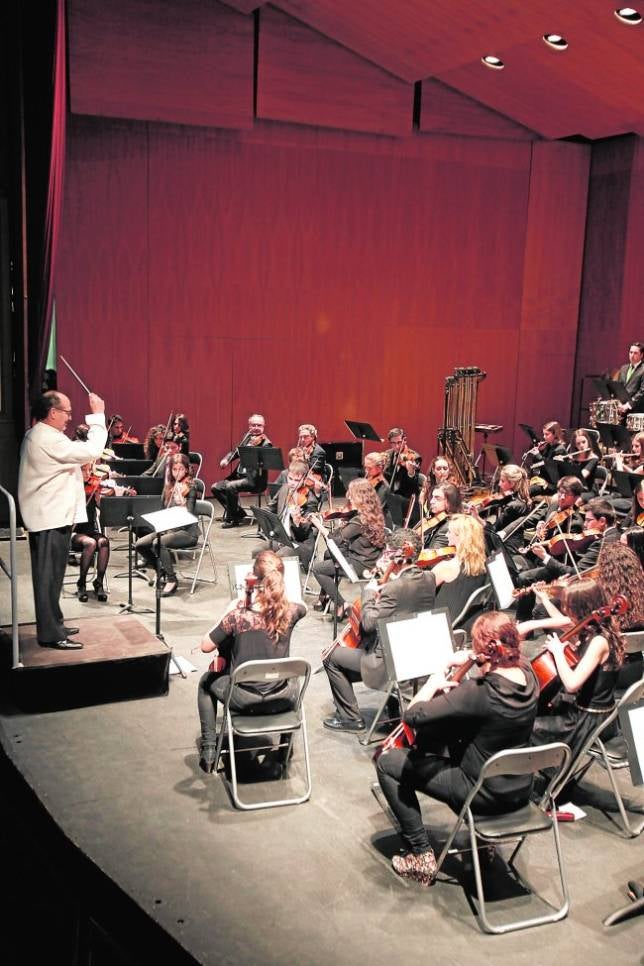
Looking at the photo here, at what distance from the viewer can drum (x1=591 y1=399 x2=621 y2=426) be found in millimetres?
11859

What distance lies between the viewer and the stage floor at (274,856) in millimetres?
3602

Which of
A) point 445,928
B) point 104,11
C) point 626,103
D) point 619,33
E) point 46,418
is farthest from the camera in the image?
point 626,103

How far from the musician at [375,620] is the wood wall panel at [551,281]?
32.3ft

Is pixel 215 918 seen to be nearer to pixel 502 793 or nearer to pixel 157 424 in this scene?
pixel 502 793

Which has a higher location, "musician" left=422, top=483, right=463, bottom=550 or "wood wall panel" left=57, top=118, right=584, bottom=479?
"wood wall panel" left=57, top=118, right=584, bottom=479

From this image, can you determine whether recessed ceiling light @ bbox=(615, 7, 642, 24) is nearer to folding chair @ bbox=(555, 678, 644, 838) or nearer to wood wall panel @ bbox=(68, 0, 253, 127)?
wood wall panel @ bbox=(68, 0, 253, 127)

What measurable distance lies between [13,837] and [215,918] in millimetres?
1498

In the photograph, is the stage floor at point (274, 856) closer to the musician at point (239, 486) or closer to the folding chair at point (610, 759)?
the folding chair at point (610, 759)

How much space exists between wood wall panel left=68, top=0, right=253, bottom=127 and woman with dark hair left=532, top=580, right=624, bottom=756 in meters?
9.55

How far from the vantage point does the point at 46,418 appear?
5453mm

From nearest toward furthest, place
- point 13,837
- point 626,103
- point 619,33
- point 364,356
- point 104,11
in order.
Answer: point 13,837 → point 619,33 → point 104,11 → point 626,103 → point 364,356

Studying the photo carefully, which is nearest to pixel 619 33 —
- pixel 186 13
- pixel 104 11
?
pixel 186 13

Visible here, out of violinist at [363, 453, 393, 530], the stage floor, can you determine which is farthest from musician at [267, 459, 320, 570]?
the stage floor

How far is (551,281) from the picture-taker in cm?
1473
